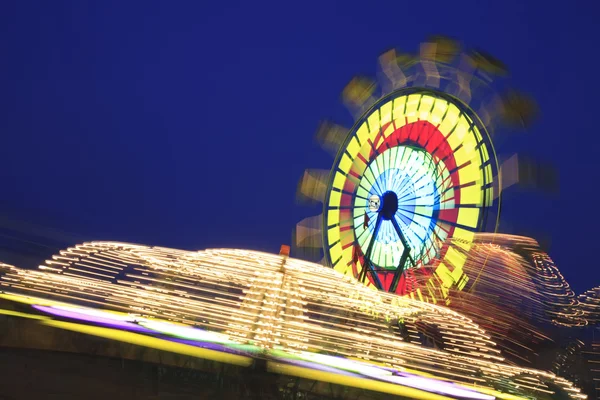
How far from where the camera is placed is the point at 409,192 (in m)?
12.9

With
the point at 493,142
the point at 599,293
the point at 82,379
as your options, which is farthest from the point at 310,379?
the point at 493,142

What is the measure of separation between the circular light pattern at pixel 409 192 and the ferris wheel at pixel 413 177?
0.02 m

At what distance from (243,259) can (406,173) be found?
7251 mm

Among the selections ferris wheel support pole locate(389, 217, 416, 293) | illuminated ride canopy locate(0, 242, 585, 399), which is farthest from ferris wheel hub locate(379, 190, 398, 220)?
illuminated ride canopy locate(0, 242, 585, 399)

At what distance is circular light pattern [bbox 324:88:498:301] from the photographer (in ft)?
37.4

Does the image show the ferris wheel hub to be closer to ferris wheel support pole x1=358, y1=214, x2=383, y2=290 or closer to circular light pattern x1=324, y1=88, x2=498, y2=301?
circular light pattern x1=324, y1=88, x2=498, y2=301

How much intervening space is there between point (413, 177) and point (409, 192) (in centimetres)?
36

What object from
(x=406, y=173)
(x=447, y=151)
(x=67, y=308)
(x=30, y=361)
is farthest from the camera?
(x=406, y=173)

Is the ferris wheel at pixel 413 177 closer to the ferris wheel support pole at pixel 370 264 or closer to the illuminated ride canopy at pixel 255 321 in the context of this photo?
the ferris wheel support pole at pixel 370 264

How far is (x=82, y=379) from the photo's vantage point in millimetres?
4074

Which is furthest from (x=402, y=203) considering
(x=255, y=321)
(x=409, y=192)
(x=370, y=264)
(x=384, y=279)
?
(x=255, y=321)

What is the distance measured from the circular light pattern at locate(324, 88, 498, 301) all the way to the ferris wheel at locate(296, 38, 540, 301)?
0.02 meters

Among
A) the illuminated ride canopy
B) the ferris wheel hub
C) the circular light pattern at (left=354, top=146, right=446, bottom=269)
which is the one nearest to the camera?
the illuminated ride canopy

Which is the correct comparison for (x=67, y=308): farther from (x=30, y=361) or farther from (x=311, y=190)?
(x=311, y=190)
